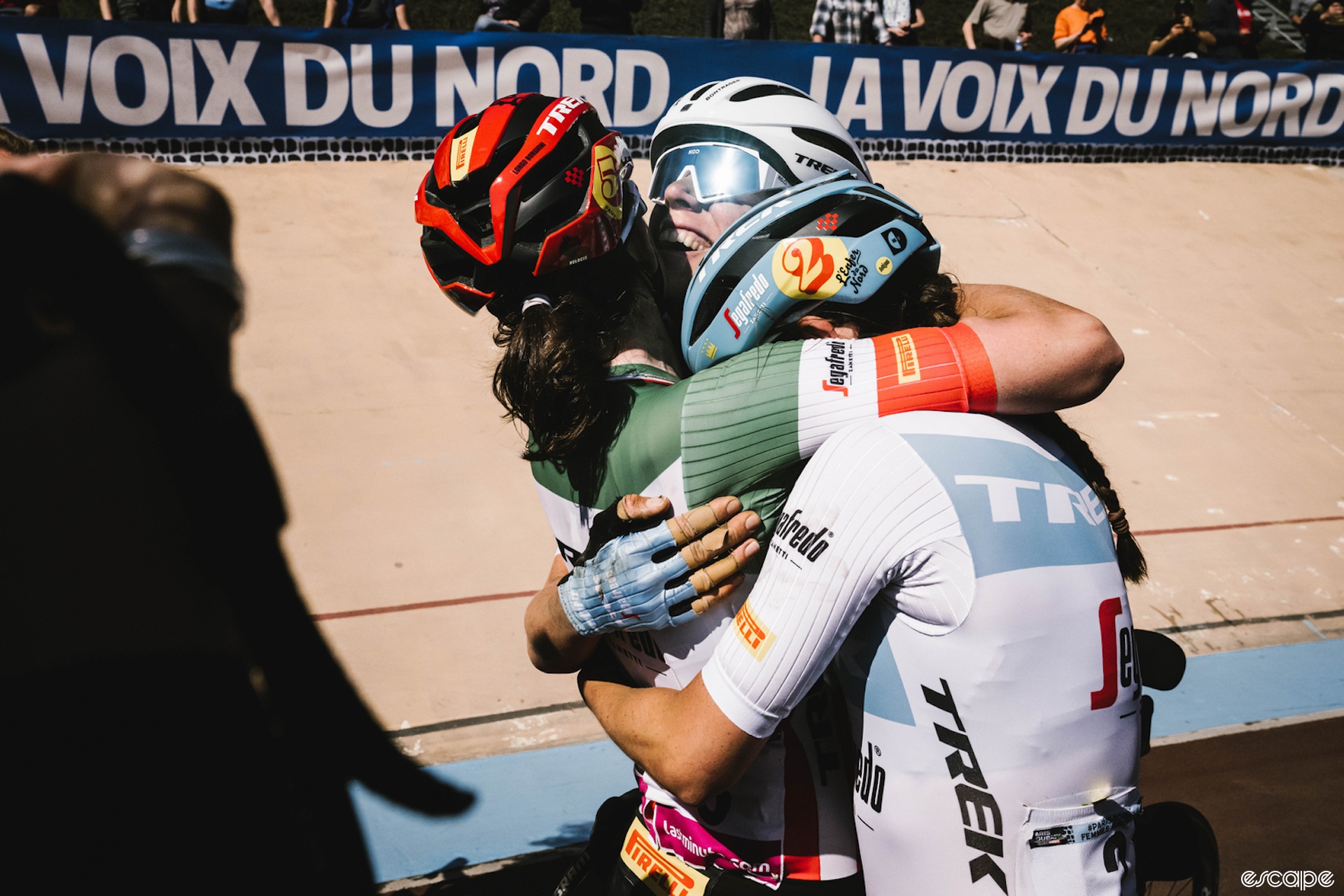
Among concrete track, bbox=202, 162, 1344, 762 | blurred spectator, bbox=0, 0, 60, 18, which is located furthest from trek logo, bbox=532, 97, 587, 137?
blurred spectator, bbox=0, 0, 60, 18

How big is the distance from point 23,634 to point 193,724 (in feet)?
0.87

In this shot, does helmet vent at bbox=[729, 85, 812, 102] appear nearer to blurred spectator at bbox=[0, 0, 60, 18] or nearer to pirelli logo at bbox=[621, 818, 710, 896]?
pirelli logo at bbox=[621, 818, 710, 896]

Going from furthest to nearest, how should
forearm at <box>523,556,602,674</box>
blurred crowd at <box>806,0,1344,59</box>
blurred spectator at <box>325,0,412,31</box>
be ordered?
blurred crowd at <box>806,0,1344,59</box> < blurred spectator at <box>325,0,412,31</box> < forearm at <box>523,556,602,674</box>

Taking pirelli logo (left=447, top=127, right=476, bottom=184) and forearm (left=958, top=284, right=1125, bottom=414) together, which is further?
pirelli logo (left=447, top=127, right=476, bottom=184)

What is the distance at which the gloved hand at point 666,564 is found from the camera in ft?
5.48

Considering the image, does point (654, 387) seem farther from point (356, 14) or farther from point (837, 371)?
point (356, 14)

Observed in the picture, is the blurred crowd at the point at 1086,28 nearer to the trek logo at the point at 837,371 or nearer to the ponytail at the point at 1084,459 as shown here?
the ponytail at the point at 1084,459

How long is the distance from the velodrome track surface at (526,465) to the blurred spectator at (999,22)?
8.69 feet

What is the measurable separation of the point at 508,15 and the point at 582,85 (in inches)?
52.5

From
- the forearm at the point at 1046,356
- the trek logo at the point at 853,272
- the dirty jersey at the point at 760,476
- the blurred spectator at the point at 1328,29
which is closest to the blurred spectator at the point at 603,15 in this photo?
the trek logo at the point at 853,272

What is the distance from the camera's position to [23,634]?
1.23 metres

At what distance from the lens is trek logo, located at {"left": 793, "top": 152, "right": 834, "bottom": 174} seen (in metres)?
2.56

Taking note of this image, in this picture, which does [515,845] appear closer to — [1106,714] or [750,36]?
[1106,714]

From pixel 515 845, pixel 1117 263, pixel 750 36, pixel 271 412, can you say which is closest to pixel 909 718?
pixel 515 845
